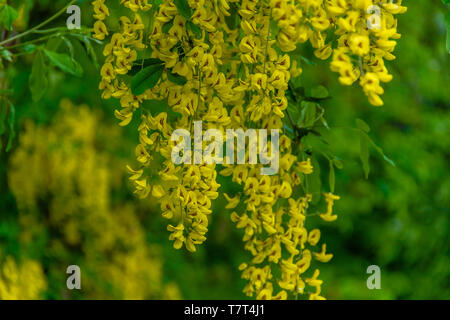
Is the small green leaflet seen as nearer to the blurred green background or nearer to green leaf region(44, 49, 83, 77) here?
green leaf region(44, 49, 83, 77)

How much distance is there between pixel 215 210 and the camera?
10.1 ft

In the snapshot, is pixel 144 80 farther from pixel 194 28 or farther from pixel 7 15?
pixel 7 15

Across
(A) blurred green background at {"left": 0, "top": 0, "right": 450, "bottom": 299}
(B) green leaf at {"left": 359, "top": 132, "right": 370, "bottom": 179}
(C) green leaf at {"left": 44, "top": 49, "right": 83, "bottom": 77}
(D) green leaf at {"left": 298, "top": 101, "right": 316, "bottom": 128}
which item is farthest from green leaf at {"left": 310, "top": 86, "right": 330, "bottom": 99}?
(A) blurred green background at {"left": 0, "top": 0, "right": 450, "bottom": 299}

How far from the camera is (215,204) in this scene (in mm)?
3057

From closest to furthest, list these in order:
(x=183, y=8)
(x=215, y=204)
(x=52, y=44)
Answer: (x=183, y=8) < (x=52, y=44) < (x=215, y=204)

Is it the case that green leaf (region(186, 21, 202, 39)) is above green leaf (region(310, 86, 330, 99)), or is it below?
above

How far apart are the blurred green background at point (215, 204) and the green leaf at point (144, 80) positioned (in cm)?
123

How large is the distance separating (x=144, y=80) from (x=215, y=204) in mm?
2117

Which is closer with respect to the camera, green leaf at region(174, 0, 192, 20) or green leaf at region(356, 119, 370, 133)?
green leaf at region(174, 0, 192, 20)

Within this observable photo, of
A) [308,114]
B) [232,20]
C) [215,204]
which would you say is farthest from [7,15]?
[215,204]

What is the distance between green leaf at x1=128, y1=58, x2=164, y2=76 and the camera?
1023mm

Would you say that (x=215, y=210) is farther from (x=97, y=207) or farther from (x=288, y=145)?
(x=288, y=145)

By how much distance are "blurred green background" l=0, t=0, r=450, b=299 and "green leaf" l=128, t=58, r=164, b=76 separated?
1.17m

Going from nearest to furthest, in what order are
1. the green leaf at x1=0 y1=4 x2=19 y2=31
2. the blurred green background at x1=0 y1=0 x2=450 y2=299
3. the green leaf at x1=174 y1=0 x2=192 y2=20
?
the green leaf at x1=174 y1=0 x2=192 y2=20
the green leaf at x1=0 y1=4 x2=19 y2=31
the blurred green background at x1=0 y1=0 x2=450 y2=299
